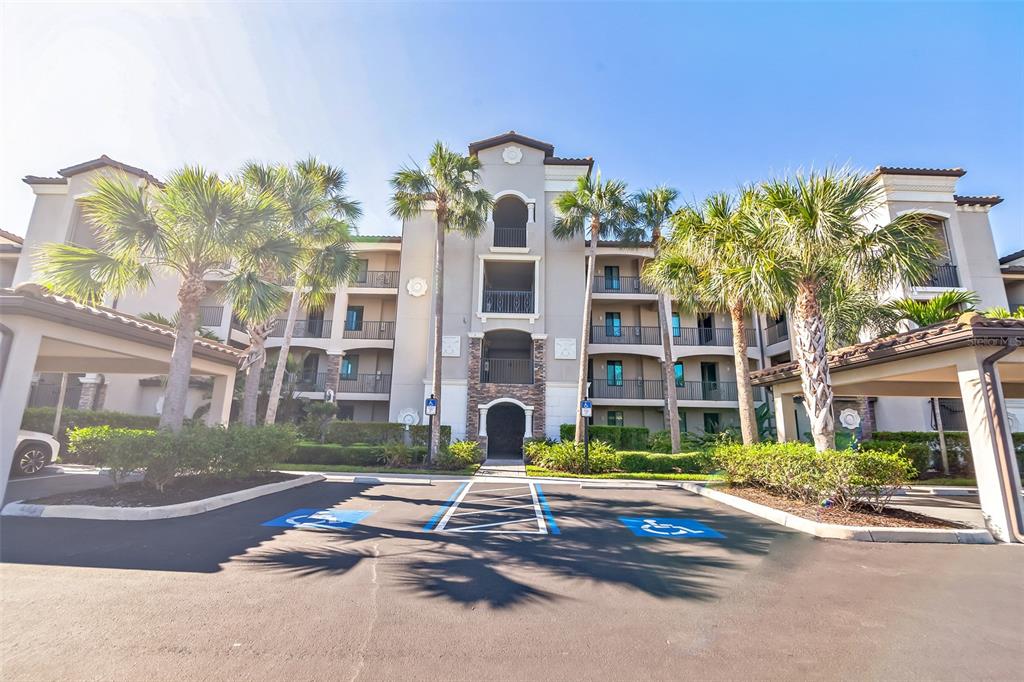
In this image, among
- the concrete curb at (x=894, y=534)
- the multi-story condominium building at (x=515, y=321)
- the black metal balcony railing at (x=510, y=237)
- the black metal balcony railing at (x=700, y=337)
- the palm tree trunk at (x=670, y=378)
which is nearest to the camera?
the concrete curb at (x=894, y=534)

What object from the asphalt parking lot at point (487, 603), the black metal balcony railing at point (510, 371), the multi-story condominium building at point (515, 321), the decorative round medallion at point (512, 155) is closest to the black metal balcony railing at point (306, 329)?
the multi-story condominium building at point (515, 321)

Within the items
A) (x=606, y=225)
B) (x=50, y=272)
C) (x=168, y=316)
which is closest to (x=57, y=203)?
(x=168, y=316)

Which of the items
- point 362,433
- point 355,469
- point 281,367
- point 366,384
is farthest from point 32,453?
point 366,384

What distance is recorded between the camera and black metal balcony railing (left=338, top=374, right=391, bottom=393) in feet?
77.2

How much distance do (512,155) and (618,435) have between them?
1546 cm

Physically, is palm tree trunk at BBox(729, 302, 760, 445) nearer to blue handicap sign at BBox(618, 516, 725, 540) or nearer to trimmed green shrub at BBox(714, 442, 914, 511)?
trimmed green shrub at BBox(714, 442, 914, 511)

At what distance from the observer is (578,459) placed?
15312 mm

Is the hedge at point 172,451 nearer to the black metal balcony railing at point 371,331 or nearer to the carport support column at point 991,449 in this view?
the carport support column at point 991,449

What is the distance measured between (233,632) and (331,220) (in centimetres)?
1619

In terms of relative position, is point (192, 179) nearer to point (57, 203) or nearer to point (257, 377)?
point (257, 377)

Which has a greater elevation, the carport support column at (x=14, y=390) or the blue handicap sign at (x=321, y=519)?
the carport support column at (x=14, y=390)

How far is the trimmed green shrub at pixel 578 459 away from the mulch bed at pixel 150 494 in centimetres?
972

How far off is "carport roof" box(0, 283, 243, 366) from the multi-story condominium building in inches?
424

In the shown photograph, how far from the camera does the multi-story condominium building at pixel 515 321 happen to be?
20266mm
